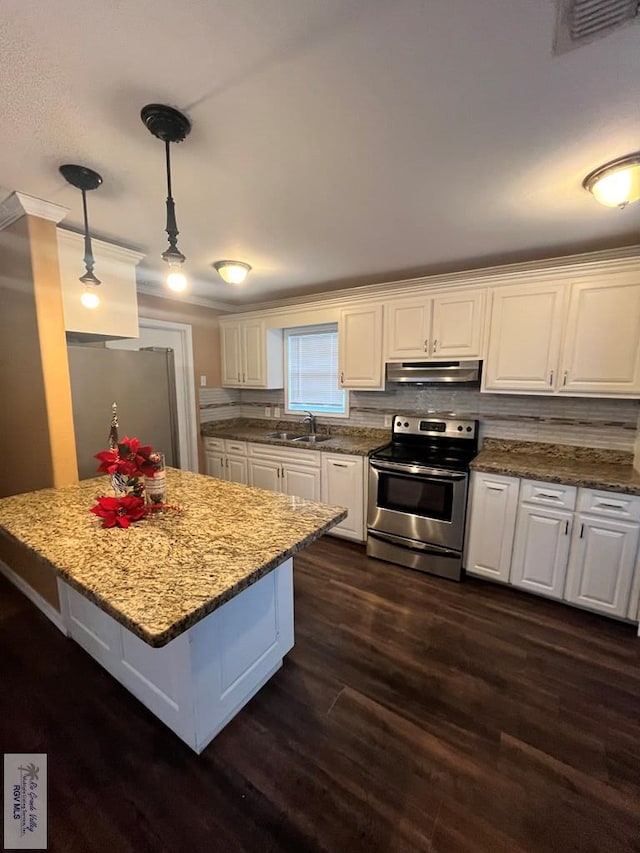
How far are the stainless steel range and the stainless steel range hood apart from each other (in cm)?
41

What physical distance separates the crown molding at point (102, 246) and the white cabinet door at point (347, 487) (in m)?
2.10

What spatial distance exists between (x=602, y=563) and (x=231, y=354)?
3739 mm

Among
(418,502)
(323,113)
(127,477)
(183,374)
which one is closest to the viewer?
(323,113)

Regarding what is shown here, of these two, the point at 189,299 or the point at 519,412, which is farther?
the point at 189,299

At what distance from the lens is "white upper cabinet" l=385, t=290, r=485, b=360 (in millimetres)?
2617

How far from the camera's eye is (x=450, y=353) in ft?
8.92

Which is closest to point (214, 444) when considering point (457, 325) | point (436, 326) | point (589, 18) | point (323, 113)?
point (436, 326)

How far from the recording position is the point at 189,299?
3.63m

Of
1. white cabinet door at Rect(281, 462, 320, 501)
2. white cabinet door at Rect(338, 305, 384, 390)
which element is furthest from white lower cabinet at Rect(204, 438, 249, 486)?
white cabinet door at Rect(338, 305, 384, 390)

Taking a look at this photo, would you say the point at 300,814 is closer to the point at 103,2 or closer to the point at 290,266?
the point at 103,2

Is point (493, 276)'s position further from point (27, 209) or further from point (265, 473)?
point (27, 209)

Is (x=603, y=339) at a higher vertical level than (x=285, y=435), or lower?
higher

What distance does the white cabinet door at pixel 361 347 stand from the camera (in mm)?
3049

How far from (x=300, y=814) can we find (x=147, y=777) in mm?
600
